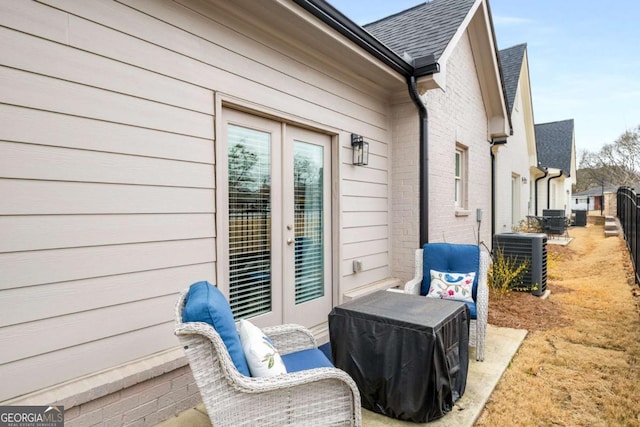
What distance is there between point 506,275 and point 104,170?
5331 millimetres

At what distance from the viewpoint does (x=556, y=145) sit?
2361 cm

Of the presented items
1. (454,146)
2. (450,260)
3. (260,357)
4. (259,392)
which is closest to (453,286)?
(450,260)

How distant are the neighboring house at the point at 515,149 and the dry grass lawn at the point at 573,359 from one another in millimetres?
3462

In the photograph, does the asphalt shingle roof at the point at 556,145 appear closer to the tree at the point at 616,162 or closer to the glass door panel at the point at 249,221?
the tree at the point at 616,162

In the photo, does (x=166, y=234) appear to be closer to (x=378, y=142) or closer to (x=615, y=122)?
(x=378, y=142)

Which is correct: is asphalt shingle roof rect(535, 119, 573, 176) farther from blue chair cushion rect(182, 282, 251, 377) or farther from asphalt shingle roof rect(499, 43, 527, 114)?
blue chair cushion rect(182, 282, 251, 377)

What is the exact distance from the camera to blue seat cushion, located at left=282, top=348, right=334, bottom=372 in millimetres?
2217

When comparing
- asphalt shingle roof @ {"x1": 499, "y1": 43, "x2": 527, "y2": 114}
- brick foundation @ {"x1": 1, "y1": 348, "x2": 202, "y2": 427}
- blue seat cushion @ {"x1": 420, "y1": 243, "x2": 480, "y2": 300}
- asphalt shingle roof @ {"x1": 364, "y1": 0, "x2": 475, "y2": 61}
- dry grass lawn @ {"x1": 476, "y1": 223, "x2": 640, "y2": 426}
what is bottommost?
dry grass lawn @ {"x1": 476, "y1": 223, "x2": 640, "y2": 426}

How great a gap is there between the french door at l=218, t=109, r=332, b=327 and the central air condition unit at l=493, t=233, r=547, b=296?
130 inches

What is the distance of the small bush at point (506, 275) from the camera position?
5.44m

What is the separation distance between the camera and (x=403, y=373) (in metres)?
2.44

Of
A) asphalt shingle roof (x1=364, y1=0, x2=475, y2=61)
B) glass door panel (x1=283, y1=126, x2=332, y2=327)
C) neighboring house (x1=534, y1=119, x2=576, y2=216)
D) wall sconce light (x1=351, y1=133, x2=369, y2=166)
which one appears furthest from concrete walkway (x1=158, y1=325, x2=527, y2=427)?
neighboring house (x1=534, y1=119, x2=576, y2=216)

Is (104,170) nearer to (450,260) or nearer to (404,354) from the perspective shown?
(404,354)

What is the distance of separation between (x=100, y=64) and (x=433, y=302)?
292cm
